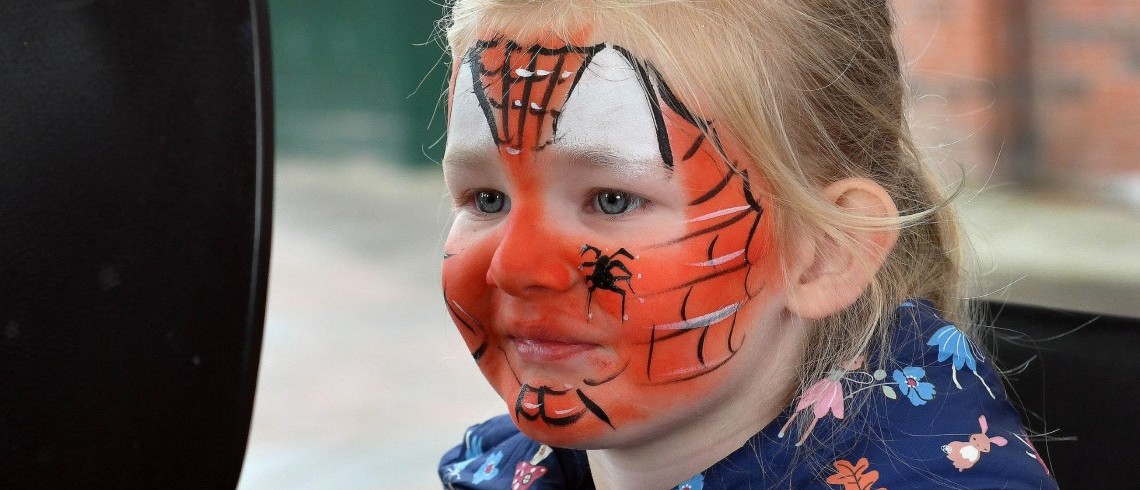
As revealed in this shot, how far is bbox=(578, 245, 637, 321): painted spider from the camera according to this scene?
32.2 inches

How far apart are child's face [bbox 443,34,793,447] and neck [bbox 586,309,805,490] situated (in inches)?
→ 2.0

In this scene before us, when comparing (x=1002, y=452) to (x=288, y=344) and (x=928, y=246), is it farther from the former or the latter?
(x=288, y=344)

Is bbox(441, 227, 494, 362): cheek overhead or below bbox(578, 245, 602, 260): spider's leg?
overhead

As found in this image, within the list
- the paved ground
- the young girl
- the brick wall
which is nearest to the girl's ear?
the young girl

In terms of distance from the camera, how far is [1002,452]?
0.87 meters

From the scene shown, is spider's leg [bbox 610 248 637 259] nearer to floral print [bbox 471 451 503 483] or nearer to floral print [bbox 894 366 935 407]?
floral print [bbox 894 366 935 407]

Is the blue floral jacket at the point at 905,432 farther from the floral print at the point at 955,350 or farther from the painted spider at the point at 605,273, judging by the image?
the painted spider at the point at 605,273

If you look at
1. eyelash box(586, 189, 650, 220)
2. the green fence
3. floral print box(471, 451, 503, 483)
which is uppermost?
the green fence

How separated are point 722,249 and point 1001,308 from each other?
40cm

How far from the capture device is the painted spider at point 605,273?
817mm

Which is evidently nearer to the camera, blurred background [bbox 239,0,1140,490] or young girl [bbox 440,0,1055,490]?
young girl [bbox 440,0,1055,490]

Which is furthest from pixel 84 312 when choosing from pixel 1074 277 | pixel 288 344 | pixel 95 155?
pixel 1074 277

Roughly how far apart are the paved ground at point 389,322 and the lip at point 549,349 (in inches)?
39.5

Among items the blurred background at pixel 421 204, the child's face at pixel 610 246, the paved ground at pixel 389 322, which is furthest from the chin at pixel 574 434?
the blurred background at pixel 421 204
